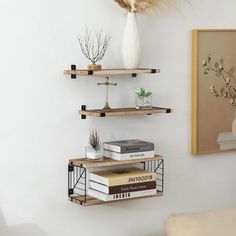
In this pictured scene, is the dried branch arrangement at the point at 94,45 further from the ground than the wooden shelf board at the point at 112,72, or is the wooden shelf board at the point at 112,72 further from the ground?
the dried branch arrangement at the point at 94,45

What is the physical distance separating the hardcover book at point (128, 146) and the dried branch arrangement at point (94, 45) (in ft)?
1.31

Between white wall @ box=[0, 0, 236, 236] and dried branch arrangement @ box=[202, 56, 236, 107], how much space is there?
4.7 inches

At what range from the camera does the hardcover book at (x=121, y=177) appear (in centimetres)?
295

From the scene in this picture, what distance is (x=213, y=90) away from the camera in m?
3.45

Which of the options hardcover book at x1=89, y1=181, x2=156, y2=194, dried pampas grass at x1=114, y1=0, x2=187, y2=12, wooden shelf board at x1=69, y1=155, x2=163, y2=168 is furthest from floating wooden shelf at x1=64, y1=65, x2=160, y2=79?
hardcover book at x1=89, y1=181, x2=156, y2=194

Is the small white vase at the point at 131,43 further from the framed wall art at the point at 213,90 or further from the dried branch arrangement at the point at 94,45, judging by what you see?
the framed wall art at the point at 213,90

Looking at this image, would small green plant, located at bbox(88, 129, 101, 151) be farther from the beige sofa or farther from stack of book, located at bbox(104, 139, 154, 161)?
the beige sofa

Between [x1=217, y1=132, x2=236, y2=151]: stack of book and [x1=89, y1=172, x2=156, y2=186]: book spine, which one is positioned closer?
[x1=89, y1=172, x2=156, y2=186]: book spine

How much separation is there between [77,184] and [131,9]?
2.84ft

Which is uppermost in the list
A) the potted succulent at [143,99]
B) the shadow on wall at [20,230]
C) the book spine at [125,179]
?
the potted succulent at [143,99]

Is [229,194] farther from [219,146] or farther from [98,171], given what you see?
[98,171]

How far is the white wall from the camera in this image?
9.41 feet

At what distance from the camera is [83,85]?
3055mm

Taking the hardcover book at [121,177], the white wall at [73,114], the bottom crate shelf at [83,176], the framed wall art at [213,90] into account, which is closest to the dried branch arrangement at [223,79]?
the framed wall art at [213,90]
